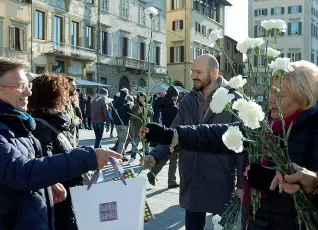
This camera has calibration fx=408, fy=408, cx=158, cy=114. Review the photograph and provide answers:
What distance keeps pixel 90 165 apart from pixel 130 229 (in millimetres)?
362

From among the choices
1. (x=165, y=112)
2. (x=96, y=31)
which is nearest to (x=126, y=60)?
(x=96, y=31)

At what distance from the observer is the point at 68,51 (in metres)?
25.4

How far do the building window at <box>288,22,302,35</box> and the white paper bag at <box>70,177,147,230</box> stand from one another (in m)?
54.9

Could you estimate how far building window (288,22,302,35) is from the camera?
172 ft

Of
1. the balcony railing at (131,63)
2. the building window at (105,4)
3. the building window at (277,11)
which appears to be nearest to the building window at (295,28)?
the building window at (277,11)

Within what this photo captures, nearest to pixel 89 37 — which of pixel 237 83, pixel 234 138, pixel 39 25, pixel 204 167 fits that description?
pixel 39 25

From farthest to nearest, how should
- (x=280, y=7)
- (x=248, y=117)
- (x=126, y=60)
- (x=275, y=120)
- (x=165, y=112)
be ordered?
(x=280, y=7) → (x=126, y=60) → (x=165, y=112) → (x=275, y=120) → (x=248, y=117)

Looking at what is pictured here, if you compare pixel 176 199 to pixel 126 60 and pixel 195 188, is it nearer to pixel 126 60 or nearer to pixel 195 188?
pixel 195 188

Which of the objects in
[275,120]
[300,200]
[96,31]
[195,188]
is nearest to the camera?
[300,200]

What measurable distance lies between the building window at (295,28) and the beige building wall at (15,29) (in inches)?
1540

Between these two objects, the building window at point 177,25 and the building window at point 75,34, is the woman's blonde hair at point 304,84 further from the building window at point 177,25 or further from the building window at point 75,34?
the building window at point 177,25

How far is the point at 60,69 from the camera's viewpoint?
2533 cm

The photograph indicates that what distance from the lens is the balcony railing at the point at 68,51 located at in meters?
23.8

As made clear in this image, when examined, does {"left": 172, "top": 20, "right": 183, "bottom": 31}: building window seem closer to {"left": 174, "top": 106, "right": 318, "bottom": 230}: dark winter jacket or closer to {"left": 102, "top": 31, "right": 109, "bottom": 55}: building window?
{"left": 102, "top": 31, "right": 109, "bottom": 55}: building window
